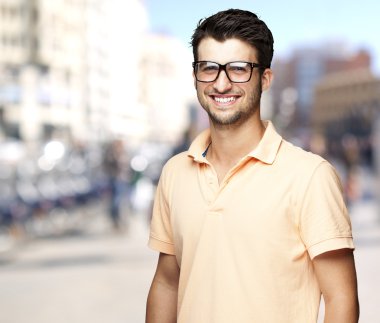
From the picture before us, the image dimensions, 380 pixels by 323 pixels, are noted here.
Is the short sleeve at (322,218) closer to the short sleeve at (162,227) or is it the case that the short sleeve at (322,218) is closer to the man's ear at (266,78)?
the man's ear at (266,78)

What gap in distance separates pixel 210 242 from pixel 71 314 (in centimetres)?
440

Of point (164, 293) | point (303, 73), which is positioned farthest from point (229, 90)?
point (303, 73)

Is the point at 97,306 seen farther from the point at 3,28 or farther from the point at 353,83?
the point at 353,83

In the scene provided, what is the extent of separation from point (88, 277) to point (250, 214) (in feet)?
19.4

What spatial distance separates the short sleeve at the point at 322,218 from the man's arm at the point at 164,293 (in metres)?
0.43

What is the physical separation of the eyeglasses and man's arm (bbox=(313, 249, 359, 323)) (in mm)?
442

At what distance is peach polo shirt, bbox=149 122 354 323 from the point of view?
64.0 inches

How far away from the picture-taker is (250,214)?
1633mm

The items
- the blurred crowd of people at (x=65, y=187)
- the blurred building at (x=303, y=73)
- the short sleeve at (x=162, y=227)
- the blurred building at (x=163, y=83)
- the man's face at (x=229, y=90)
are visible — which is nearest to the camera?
the man's face at (x=229, y=90)

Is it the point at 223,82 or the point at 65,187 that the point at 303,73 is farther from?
the point at 223,82

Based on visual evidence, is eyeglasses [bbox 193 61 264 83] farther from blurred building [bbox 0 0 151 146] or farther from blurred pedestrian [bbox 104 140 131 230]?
blurred building [bbox 0 0 151 146]

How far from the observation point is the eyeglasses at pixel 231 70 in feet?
5.67

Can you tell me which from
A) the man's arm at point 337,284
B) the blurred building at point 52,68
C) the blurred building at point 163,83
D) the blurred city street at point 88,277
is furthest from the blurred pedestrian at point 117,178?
the blurred building at point 163,83

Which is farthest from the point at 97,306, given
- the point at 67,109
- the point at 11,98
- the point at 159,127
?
the point at 159,127
